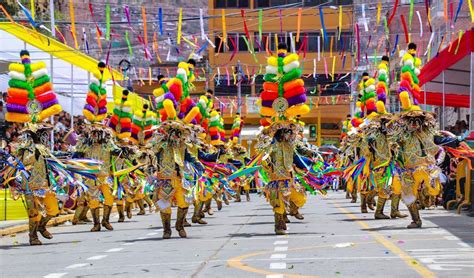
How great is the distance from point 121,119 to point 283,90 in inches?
267

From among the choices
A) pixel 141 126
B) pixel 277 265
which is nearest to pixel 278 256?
pixel 277 265

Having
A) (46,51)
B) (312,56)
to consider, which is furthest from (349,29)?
(46,51)

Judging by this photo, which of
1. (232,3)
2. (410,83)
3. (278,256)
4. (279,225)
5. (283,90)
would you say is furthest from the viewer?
(232,3)

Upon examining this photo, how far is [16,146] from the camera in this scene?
18.7 meters

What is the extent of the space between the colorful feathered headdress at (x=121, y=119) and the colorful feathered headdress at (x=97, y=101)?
2.21 metres

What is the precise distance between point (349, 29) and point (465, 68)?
121ft

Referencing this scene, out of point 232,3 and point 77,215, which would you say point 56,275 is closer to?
point 77,215

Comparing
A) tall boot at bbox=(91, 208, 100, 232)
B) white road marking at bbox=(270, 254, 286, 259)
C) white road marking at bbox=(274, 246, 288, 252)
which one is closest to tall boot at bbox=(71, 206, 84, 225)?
tall boot at bbox=(91, 208, 100, 232)

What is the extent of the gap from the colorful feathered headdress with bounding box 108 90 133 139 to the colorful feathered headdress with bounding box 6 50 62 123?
545 centimetres

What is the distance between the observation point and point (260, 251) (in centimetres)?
1502

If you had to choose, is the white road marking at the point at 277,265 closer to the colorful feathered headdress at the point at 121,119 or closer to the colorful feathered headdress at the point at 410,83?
the colorful feathered headdress at the point at 410,83

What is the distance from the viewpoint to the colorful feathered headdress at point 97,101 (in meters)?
22.1

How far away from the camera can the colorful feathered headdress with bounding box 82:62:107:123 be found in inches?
869

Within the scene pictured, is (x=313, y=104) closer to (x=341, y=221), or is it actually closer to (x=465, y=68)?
(x=465, y=68)
